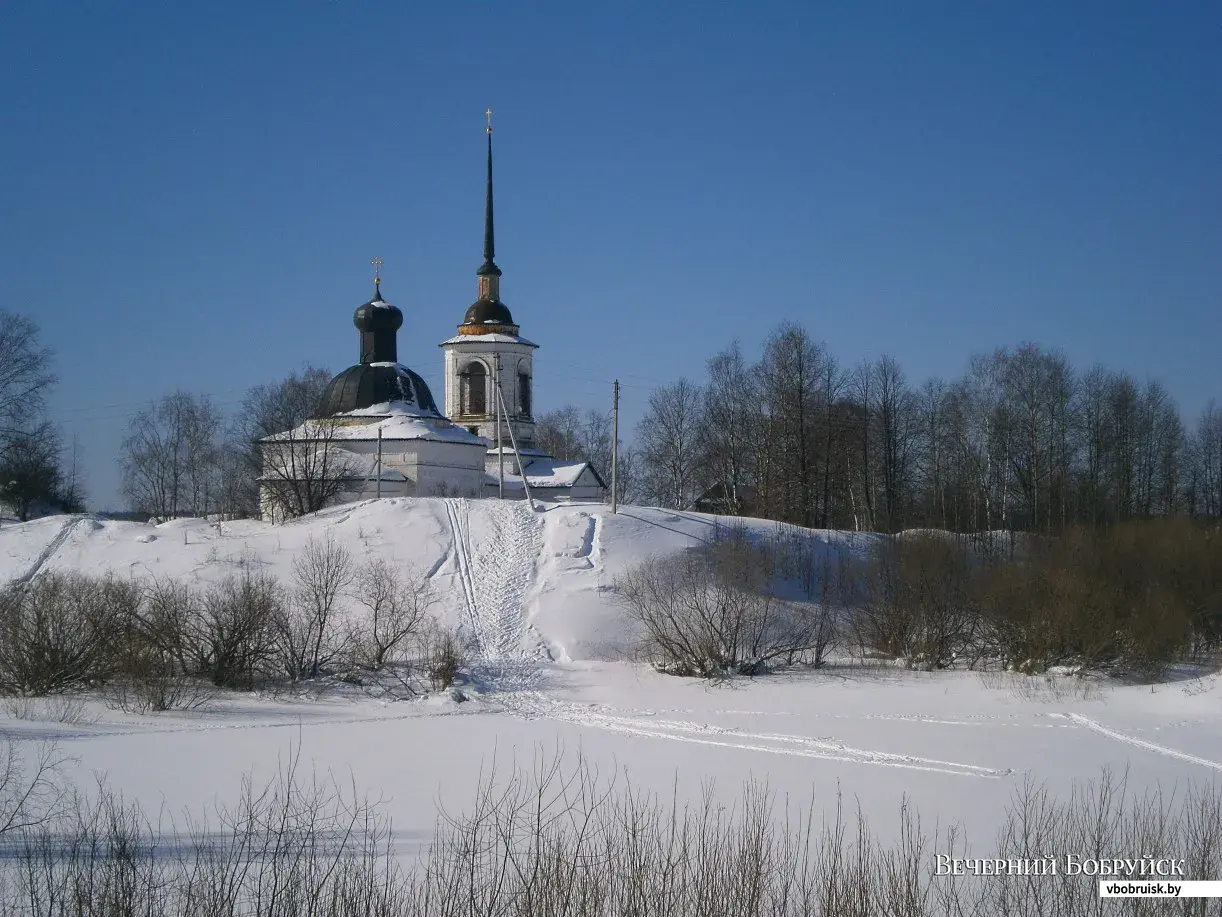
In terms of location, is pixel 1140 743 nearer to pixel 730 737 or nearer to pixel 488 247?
pixel 730 737

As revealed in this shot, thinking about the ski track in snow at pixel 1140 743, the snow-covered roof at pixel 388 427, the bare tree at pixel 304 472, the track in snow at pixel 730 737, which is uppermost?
the snow-covered roof at pixel 388 427

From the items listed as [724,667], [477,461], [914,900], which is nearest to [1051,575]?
[724,667]

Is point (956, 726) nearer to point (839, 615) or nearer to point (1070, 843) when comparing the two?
point (839, 615)

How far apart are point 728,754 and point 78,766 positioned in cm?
679

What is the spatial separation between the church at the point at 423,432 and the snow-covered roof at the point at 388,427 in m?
0.04

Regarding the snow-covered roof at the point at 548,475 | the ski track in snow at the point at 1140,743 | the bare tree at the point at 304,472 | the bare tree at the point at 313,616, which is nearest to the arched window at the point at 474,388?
the snow-covered roof at the point at 548,475

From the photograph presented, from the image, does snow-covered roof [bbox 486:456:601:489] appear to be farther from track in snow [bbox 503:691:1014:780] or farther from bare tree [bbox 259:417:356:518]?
track in snow [bbox 503:691:1014:780]

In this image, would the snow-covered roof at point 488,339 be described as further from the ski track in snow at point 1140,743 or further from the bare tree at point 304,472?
the ski track in snow at point 1140,743

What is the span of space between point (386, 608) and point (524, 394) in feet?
70.7

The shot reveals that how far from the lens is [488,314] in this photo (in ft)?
137

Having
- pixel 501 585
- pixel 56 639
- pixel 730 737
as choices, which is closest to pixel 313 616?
pixel 56 639

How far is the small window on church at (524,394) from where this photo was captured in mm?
41156

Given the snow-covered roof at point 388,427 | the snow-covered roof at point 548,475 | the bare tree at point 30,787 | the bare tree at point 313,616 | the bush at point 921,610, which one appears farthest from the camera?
the snow-covered roof at point 548,475

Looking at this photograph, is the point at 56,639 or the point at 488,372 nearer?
the point at 56,639
